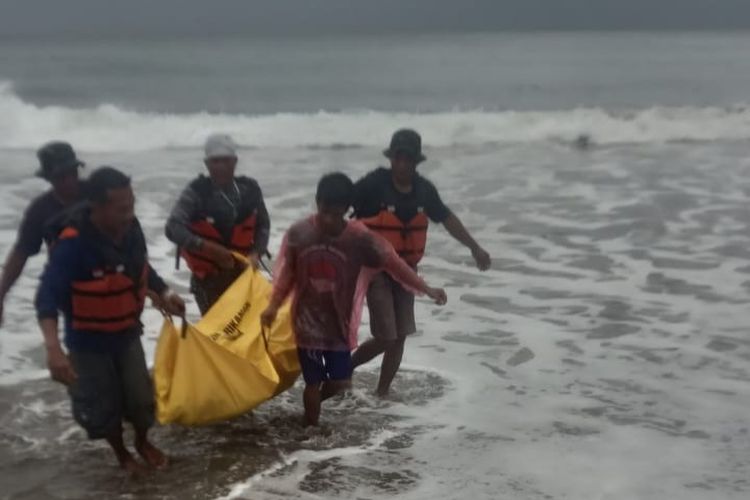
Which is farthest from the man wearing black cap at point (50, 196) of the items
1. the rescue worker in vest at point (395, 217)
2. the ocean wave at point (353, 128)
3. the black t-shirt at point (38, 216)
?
the ocean wave at point (353, 128)

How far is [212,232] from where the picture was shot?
5.96 meters

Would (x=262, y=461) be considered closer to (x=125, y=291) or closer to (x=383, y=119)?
(x=125, y=291)

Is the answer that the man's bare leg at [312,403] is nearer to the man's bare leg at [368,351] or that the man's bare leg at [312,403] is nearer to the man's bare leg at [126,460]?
the man's bare leg at [368,351]

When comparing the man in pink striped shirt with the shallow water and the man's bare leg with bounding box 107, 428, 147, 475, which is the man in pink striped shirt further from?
the man's bare leg with bounding box 107, 428, 147, 475

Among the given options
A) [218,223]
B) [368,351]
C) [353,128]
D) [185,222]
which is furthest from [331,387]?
[353,128]

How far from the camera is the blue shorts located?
18.7 feet

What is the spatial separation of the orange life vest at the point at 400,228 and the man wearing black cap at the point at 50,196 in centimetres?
178

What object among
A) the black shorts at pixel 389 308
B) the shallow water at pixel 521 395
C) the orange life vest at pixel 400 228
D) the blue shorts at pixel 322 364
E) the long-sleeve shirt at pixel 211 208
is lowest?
the shallow water at pixel 521 395

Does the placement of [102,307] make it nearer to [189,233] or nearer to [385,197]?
[189,233]

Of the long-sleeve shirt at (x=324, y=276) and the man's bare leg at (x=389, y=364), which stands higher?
the long-sleeve shirt at (x=324, y=276)

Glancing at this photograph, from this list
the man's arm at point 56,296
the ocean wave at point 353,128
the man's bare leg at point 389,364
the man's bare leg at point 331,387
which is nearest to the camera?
the man's arm at point 56,296

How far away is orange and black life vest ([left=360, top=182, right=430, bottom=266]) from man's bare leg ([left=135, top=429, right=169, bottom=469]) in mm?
1801

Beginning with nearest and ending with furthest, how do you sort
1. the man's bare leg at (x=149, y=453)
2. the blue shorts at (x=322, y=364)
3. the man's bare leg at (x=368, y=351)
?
the man's bare leg at (x=149, y=453), the blue shorts at (x=322, y=364), the man's bare leg at (x=368, y=351)

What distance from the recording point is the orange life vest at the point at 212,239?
5.92m
